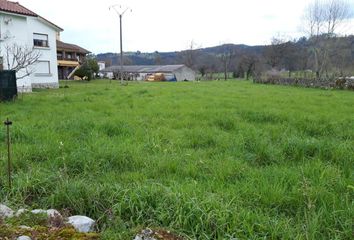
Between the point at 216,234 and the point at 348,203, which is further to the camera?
the point at 348,203

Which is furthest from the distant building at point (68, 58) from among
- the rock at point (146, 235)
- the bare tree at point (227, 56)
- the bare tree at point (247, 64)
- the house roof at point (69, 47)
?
the rock at point (146, 235)

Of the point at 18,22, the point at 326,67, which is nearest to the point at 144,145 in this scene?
the point at 18,22

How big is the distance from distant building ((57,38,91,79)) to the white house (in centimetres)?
2166

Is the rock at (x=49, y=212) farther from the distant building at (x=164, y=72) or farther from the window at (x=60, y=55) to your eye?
the distant building at (x=164, y=72)

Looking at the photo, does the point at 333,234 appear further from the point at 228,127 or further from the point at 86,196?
the point at 228,127

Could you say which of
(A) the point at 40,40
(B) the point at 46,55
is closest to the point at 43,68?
(B) the point at 46,55

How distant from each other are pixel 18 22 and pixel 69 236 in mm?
21370

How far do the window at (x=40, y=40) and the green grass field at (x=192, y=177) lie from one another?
21245 millimetres

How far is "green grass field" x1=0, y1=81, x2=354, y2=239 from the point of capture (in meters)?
2.98

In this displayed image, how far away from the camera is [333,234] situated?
2852 millimetres

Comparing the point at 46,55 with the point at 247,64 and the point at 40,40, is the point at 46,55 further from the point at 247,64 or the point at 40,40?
the point at 247,64

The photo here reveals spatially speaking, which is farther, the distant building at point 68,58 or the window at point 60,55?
the window at point 60,55

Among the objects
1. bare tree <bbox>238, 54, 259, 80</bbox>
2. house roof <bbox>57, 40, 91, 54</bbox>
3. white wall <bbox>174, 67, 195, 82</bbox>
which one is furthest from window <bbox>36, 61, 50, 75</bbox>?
bare tree <bbox>238, 54, 259, 80</bbox>

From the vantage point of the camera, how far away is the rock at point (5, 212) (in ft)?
9.90
